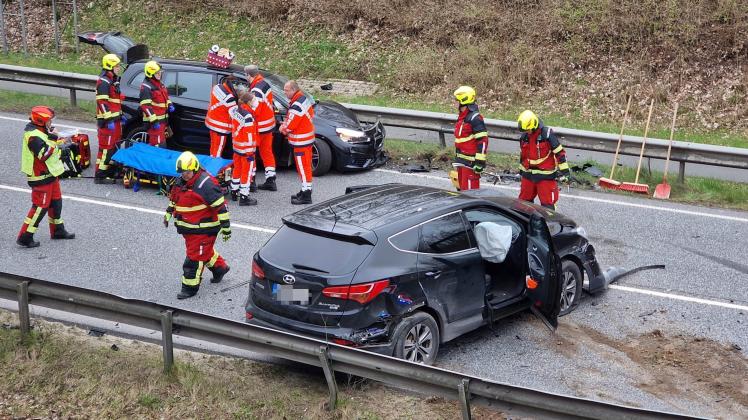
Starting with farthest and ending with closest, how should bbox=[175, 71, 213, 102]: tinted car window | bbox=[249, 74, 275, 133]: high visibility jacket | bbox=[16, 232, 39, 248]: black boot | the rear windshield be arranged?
bbox=[175, 71, 213, 102]: tinted car window → bbox=[249, 74, 275, 133]: high visibility jacket → bbox=[16, 232, 39, 248]: black boot → the rear windshield

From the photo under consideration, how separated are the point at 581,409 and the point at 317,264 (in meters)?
2.57

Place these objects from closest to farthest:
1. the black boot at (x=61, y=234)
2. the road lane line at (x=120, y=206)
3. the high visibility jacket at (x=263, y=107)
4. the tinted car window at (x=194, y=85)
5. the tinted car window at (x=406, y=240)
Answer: the tinted car window at (x=406, y=240) < the black boot at (x=61, y=234) < the road lane line at (x=120, y=206) < the high visibility jacket at (x=263, y=107) < the tinted car window at (x=194, y=85)

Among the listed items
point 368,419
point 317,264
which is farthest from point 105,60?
point 368,419

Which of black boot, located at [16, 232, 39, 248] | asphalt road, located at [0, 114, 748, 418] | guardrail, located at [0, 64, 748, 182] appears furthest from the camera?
guardrail, located at [0, 64, 748, 182]

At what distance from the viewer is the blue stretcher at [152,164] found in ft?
42.6

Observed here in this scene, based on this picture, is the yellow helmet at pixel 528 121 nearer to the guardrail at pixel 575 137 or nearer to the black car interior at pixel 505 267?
the black car interior at pixel 505 267

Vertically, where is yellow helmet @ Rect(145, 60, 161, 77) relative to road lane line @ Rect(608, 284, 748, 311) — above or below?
above

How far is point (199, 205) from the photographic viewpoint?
9.43 m

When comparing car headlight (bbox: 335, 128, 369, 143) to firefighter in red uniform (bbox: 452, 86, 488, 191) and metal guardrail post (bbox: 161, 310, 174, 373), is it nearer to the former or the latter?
firefighter in red uniform (bbox: 452, 86, 488, 191)

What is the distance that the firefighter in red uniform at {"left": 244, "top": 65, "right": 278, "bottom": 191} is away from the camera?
13.2m

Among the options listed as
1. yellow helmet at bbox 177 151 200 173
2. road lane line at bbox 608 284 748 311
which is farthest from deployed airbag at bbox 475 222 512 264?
yellow helmet at bbox 177 151 200 173

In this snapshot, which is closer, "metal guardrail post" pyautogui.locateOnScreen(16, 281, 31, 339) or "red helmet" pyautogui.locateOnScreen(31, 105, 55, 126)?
"metal guardrail post" pyautogui.locateOnScreen(16, 281, 31, 339)

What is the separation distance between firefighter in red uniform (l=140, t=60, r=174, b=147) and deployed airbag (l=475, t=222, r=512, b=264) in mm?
6889

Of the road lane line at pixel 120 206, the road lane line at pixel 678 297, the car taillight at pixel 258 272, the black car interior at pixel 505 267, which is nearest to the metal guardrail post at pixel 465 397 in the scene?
the black car interior at pixel 505 267
